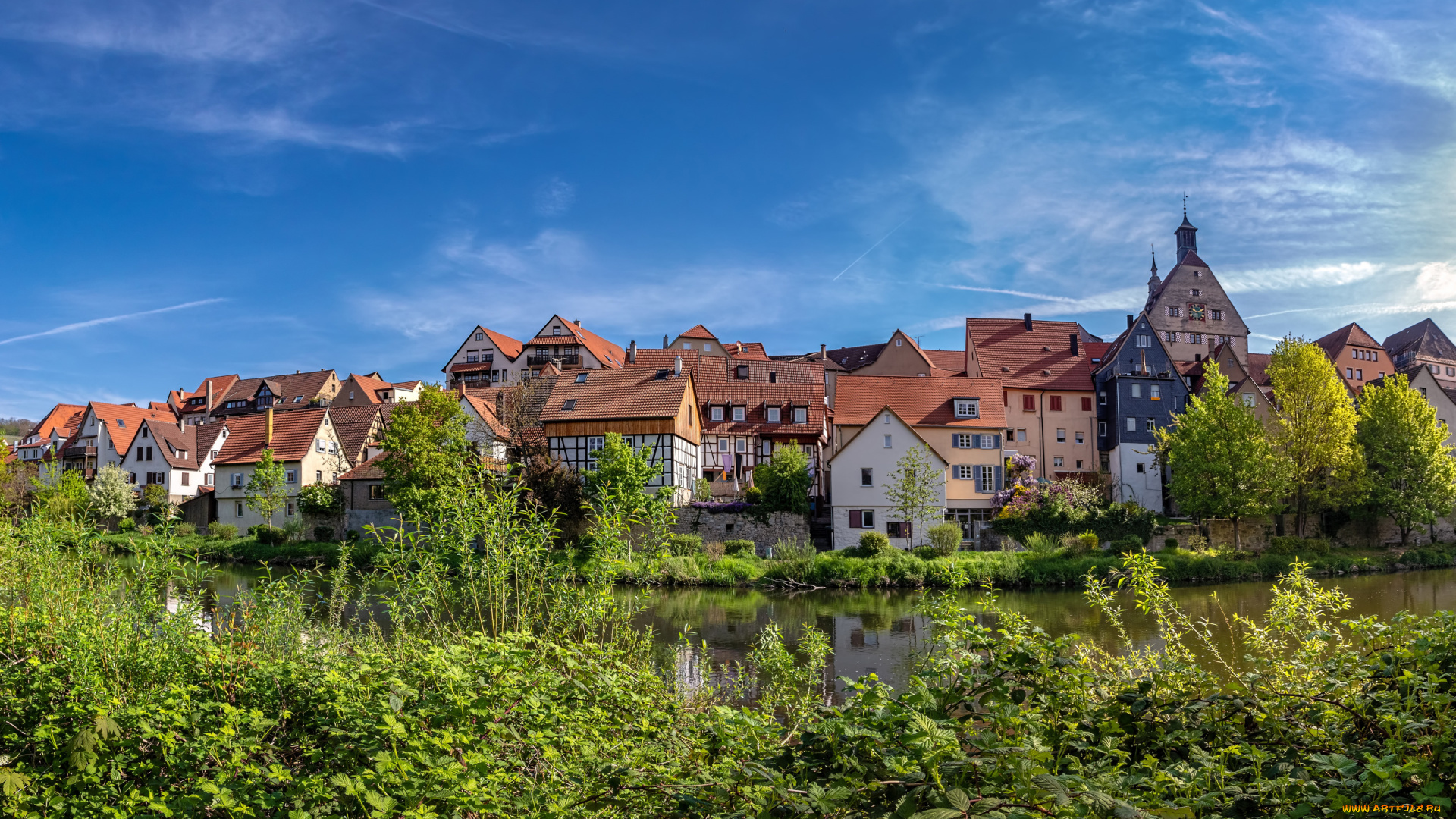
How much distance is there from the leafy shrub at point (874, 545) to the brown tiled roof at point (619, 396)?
1162cm

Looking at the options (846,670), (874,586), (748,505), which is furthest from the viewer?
(748,505)

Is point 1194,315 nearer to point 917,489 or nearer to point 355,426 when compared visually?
point 917,489

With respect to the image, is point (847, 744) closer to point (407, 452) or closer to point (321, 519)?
point (407, 452)

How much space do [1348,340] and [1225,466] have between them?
1810 inches

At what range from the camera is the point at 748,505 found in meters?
39.8

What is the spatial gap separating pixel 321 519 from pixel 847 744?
48750 mm

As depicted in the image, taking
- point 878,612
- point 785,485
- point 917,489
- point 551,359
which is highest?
point 551,359

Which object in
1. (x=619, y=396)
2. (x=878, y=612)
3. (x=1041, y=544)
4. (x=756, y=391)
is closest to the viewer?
(x=878, y=612)

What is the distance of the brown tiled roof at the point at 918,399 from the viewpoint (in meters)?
46.1

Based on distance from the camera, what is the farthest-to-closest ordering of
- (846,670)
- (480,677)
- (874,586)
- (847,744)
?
(874,586), (846,670), (480,677), (847,744)

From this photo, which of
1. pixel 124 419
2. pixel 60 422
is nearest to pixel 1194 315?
pixel 124 419

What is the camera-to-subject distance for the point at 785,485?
39719mm

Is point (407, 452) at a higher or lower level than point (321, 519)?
higher

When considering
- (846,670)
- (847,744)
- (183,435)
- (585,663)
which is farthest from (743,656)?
(183,435)
